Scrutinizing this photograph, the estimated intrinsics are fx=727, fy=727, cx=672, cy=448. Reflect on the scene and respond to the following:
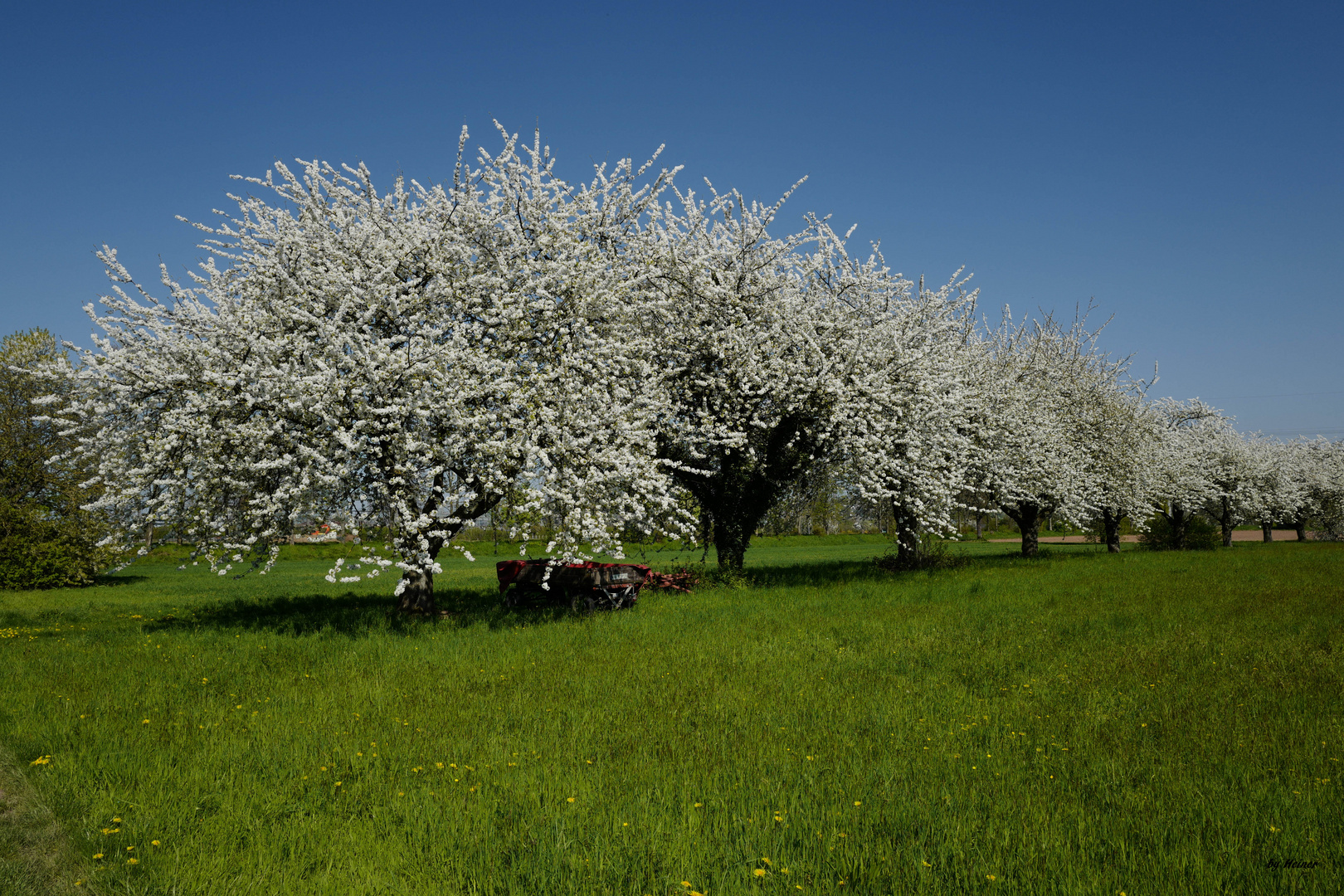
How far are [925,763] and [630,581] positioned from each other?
33.6ft

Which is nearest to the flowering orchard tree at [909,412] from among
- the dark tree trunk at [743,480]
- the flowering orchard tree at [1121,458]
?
the dark tree trunk at [743,480]

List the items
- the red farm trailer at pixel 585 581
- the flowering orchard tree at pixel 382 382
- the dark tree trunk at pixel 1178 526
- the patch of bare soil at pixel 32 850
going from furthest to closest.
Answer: the dark tree trunk at pixel 1178 526 → the red farm trailer at pixel 585 581 → the flowering orchard tree at pixel 382 382 → the patch of bare soil at pixel 32 850

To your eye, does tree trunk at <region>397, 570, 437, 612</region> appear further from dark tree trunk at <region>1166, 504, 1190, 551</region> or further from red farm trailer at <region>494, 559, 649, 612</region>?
dark tree trunk at <region>1166, 504, 1190, 551</region>

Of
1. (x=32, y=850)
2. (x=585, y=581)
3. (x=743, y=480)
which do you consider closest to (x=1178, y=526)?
(x=743, y=480)

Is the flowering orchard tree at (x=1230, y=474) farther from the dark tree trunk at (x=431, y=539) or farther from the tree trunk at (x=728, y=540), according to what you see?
the dark tree trunk at (x=431, y=539)

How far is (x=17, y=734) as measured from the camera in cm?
772

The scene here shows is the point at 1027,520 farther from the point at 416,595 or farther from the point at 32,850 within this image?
the point at 32,850

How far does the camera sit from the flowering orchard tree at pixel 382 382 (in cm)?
1293

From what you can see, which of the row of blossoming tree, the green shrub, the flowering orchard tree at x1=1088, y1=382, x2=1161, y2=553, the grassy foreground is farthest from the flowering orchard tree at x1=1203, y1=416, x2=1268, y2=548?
the green shrub

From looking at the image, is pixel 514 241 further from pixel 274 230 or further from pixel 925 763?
pixel 925 763

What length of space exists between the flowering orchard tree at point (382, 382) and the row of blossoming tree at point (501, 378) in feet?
0.21

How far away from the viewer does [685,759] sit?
6.73 metres

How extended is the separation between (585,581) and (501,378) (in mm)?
5112

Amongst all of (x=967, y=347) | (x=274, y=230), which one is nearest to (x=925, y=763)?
(x=274, y=230)
